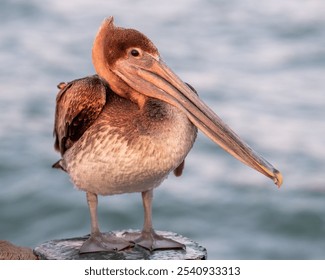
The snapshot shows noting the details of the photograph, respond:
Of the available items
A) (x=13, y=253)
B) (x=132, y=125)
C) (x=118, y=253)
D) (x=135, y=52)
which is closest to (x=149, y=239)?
(x=118, y=253)

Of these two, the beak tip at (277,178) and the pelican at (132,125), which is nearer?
the beak tip at (277,178)

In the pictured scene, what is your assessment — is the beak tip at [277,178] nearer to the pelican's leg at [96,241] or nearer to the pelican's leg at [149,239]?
the pelican's leg at [149,239]

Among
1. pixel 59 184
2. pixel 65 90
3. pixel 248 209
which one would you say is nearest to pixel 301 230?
pixel 248 209

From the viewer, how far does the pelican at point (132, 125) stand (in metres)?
6.48

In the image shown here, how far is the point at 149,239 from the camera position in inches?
270

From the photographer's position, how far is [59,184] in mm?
14344

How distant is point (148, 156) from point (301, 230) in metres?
7.75

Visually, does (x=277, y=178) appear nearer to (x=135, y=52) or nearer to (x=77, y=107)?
(x=135, y=52)

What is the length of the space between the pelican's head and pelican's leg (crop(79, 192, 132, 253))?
2.39 feet

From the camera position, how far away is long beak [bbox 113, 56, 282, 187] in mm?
6406

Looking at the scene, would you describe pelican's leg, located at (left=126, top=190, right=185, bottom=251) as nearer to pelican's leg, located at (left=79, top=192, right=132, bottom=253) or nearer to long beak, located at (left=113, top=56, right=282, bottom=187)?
pelican's leg, located at (left=79, top=192, right=132, bottom=253)

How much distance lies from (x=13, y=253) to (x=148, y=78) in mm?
1371

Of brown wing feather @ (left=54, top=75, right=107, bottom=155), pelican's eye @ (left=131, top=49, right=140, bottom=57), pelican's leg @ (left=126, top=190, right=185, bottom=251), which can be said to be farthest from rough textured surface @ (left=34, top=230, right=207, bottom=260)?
pelican's eye @ (left=131, top=49, right=140, bottom=57)

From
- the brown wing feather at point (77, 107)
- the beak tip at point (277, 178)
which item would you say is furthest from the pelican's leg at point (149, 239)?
the beak tip at point (277, 178)
